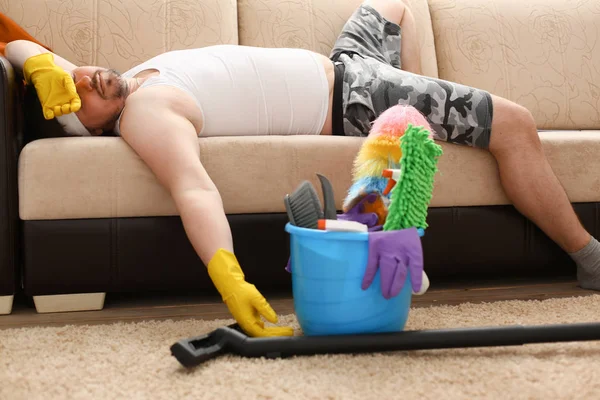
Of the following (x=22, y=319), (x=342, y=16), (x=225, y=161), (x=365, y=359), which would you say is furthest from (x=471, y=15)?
(x=22, y=319)

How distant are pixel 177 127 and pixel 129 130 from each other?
4.9 inches

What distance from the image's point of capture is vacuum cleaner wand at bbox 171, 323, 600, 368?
3.17ft

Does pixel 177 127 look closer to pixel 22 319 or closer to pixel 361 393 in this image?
pixel 22 319

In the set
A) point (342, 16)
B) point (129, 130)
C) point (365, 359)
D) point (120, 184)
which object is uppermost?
point (342, 16)

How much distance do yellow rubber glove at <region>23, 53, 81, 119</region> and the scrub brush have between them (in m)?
0.60

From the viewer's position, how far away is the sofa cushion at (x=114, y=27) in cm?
185

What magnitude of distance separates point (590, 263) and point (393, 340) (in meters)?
0.78

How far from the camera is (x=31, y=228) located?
1.34 metres

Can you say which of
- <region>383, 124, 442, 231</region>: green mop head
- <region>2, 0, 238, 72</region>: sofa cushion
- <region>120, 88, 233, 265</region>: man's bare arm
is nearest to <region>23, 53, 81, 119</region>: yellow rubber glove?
<region>120, 88, 233, 265</region>: man's bare arm

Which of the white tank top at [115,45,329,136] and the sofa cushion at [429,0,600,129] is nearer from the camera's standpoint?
the white tank top at [115,45,329,136]

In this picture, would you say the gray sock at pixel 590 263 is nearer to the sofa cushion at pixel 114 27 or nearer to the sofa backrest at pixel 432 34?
the sofa backrest at pixel 432 34

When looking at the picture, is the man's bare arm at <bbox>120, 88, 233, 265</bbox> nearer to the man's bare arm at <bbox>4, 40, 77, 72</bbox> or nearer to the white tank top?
the white tank top

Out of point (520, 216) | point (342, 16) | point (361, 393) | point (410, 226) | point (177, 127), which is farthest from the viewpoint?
point (342, 16)

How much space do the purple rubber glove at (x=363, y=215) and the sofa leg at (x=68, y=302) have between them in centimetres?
64
